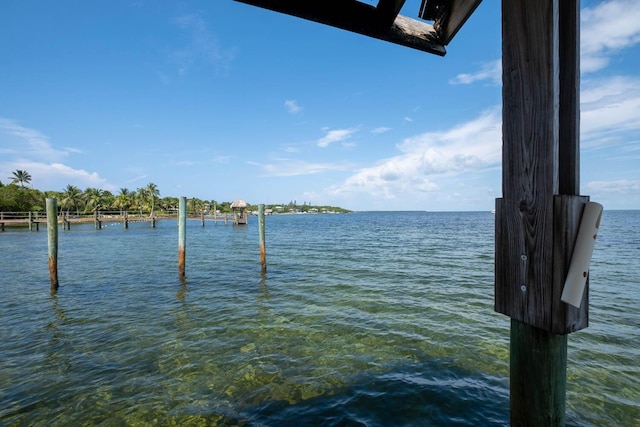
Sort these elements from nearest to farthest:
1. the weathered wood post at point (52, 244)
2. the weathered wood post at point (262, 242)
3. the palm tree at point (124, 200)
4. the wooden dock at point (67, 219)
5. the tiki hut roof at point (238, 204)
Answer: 1. the weathered wood post at point (52, 244)
2. the weathered wood post at point (262, 242)
3. the wooden dock at point (67, 219)
4. the tiki hut roof at point (238, 204)
5. the palm tree at point (124, 200)

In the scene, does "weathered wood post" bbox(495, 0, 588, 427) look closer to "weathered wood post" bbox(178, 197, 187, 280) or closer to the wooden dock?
"weathered wood post" bbox(178, 197, 187, 280)

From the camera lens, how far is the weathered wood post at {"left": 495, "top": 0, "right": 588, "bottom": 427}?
4.70 feet

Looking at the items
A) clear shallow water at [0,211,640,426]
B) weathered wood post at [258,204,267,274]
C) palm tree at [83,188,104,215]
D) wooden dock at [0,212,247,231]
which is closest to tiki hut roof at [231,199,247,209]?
wooden dock at [0,212,247,231]

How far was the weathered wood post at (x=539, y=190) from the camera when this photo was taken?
1434 mm

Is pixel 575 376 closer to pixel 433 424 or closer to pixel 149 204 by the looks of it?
pixel 433 424

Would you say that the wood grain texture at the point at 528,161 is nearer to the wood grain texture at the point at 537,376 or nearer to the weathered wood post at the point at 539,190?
the weathered wood post at the point at 539,190

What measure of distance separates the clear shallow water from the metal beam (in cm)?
430

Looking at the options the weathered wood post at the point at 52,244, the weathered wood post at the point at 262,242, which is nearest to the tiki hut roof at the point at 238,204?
the weathered wood post at the point at 262,242

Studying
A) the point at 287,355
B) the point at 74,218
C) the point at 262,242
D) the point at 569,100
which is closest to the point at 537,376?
the point at 569,100

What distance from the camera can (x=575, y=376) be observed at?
15.3ft

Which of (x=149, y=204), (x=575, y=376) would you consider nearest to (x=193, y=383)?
(x=575, y=376)

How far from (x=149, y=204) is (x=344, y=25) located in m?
109

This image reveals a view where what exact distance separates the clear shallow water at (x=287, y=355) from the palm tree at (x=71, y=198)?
85508 millimetres

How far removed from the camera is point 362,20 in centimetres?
278
